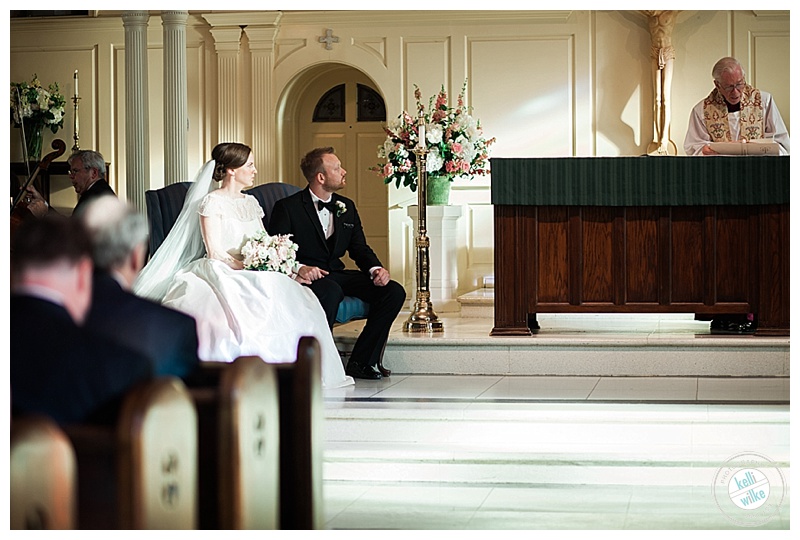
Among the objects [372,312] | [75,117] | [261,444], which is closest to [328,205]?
[372,312]

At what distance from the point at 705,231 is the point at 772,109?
1043 millimetres

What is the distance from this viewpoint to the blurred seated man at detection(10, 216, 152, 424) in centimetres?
208

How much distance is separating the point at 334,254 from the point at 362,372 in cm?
74

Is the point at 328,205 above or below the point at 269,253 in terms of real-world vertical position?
above

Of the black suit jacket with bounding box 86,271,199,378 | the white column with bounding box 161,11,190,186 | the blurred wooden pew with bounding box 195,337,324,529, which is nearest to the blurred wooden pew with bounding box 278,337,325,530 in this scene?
the blurred wooden pew with bounding box 195,337,324,529

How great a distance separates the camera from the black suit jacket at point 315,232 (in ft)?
19.5

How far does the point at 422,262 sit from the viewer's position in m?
6.52

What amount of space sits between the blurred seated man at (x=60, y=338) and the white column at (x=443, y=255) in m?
6.28

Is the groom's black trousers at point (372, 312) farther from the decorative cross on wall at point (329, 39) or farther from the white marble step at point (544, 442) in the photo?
the decorative cross on wall at point (329, 39)

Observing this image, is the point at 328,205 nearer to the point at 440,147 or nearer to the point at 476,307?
the point at 440,147

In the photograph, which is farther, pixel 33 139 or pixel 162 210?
pixel 33 139

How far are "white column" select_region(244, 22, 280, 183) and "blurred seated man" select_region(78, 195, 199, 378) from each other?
775 cm

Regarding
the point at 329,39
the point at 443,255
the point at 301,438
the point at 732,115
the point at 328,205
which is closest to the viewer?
the point at 301,438

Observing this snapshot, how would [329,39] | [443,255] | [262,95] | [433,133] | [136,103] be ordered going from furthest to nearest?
1. [262,95]
2. [329,39]
3. [443,255]
4. [136,103]
5. [433,133]
